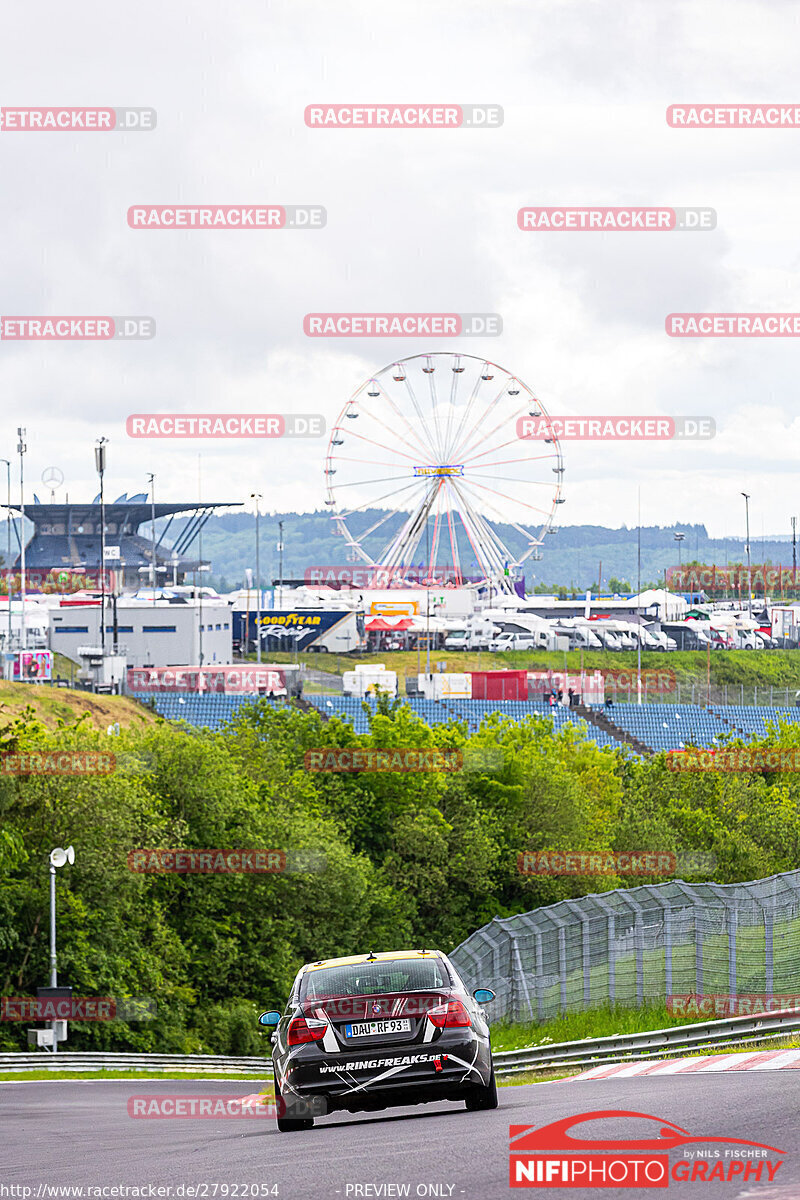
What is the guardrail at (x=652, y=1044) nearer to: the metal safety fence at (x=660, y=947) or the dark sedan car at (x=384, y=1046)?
the metal safety fence at (x=660, y=947)

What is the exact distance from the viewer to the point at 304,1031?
10.1 m

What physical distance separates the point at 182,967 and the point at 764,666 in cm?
9021

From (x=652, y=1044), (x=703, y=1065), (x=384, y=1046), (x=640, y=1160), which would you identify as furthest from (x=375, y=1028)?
(x=652, y=1044)

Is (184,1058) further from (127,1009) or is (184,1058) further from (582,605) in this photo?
(582,605)

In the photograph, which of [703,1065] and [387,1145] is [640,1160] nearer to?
[387,1145]

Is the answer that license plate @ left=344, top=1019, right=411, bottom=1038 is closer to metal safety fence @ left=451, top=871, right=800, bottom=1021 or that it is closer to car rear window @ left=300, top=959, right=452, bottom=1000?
car rear window @ left=300, top=959, right=452, bottom=1000

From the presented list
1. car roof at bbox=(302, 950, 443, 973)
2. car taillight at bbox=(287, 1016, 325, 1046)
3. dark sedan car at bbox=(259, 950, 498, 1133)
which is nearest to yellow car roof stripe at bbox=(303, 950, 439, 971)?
car roof at bbox=(302, 950, 443, 973)

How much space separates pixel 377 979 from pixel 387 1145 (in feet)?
5.40

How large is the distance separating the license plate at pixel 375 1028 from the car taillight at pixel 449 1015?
177mm

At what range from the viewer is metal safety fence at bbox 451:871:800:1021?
1631cm

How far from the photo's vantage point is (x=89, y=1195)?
26.2ft

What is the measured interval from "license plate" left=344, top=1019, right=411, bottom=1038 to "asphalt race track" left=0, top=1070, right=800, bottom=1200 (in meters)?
0.62

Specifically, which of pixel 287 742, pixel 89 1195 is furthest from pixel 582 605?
pixel 89 1195

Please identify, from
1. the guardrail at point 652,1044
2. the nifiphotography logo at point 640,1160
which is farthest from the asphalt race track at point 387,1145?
the guardrail at point 652,1044
